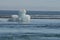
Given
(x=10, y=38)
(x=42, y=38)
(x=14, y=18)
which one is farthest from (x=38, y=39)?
(x=14, y=18)

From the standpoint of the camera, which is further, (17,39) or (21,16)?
(21,16)

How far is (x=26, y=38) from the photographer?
16.3m

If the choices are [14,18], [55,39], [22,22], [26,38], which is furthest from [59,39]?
[14,18]

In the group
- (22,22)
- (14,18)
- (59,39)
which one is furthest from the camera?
(14,18)

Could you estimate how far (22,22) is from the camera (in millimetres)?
26906

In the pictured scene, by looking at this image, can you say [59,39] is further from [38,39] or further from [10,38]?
[10,38]

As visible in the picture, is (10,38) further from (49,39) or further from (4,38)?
(49,39)

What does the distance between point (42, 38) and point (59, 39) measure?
1098 mm

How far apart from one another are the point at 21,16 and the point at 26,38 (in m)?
11.1

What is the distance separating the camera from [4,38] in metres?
16.3

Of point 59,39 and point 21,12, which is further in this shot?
point 21,12

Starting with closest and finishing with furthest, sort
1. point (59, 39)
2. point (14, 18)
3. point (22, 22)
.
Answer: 1. point (59, 39)
2. point (22, 22)
3. point (14, 18)

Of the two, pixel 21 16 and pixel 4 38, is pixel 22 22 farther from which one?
pixel 4 38

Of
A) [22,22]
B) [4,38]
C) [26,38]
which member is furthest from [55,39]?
[22,22]
